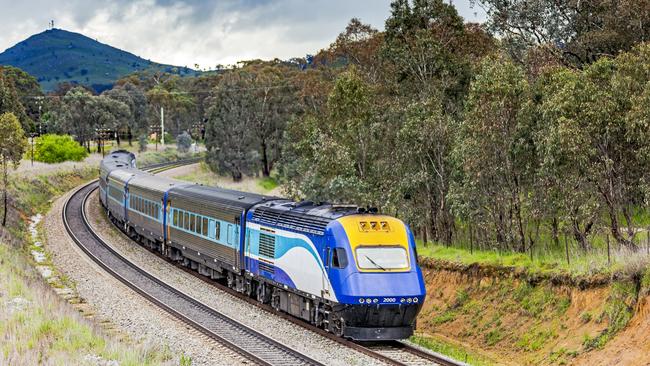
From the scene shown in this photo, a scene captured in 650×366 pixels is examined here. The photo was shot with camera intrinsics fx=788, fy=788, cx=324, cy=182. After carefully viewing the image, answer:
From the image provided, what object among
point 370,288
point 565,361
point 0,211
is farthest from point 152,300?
point 0,211

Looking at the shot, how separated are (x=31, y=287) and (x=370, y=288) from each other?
11.2 m

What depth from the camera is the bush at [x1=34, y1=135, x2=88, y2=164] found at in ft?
307

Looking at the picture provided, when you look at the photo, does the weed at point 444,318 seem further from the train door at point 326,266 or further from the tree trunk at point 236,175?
the tree trunk at point 236,175

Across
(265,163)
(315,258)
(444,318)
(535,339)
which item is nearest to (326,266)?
(315,258)

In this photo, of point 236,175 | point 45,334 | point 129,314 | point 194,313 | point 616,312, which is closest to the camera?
point 45,334

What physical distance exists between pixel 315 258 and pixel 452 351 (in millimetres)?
4355

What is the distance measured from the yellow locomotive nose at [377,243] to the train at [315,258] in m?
0.03

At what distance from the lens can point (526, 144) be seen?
97.3ft

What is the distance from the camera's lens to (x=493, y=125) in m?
29.6

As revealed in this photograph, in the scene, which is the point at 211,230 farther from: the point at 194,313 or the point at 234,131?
the point at 234,131

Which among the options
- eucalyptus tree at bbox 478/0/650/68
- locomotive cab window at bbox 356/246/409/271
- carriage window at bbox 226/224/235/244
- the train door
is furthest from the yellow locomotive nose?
eucalyptus tree at bbox 478/0/650/68

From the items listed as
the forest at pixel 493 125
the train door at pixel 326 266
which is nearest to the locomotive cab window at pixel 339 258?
the train door at pixel 326 266

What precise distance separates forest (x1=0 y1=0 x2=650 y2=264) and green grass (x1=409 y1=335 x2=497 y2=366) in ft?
19.9

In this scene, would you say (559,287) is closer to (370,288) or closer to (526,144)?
(370,288)
